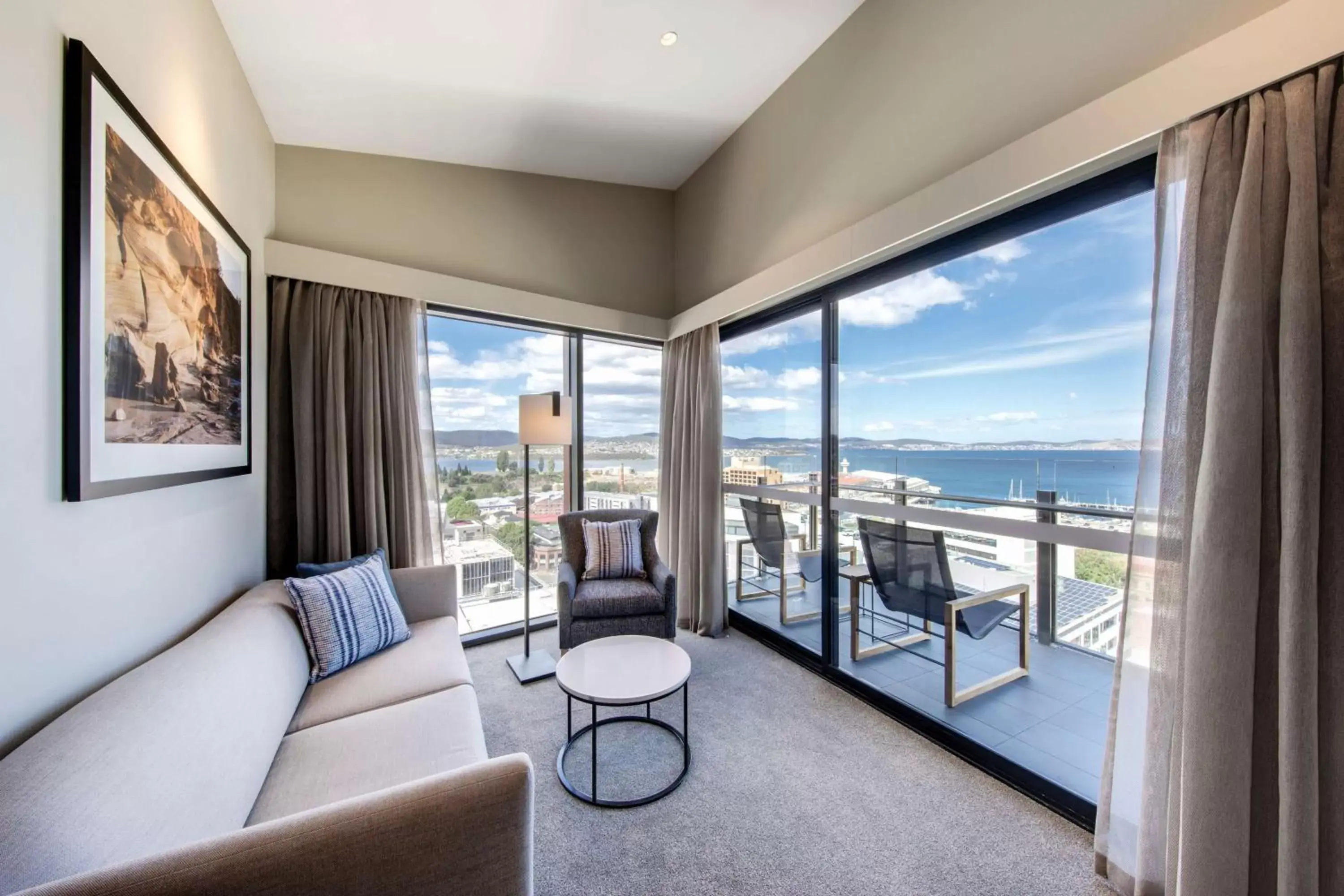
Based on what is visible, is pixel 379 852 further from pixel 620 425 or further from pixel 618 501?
pixel 620 425

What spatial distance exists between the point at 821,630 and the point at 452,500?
245cm

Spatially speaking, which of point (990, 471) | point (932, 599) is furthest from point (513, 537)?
point (990, 471)

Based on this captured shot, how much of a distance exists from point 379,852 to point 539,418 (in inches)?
83.2

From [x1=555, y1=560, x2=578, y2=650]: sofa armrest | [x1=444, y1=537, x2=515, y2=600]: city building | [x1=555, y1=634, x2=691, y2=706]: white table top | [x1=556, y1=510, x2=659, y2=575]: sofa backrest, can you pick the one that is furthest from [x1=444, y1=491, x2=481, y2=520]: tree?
[x1=555, y1=634, x2=691, y2=706]: white table top

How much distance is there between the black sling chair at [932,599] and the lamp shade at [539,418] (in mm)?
1784

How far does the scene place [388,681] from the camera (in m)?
1.86

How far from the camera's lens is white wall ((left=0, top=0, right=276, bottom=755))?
37.2 inches

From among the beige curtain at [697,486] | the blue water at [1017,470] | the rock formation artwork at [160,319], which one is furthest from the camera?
the beige curtain at [697,486]

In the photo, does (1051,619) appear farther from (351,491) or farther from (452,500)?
(351,491)

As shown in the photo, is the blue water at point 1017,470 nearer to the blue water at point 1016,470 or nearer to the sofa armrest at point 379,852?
the blue water at point 1016,470

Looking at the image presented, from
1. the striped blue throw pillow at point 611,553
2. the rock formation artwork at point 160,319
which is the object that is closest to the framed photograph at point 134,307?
the rock formation artwork at point 160,319

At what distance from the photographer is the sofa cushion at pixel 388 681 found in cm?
170

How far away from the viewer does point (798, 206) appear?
2.71m

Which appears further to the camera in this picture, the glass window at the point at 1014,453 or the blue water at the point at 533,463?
the blue water at the point at 533,463
